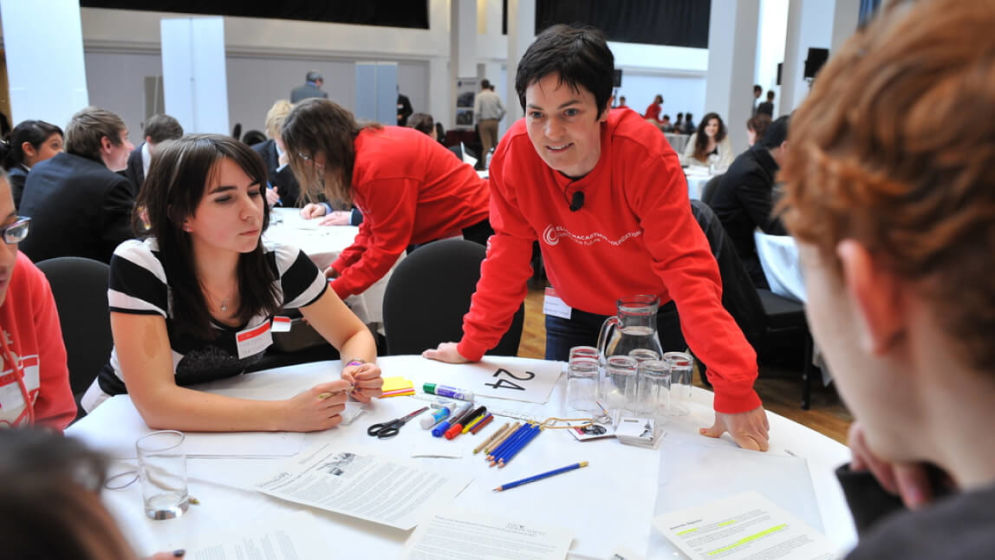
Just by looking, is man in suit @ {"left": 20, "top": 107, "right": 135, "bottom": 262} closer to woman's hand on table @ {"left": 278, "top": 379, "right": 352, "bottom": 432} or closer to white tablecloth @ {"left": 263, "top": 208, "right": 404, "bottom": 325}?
white tablecloth @ {"left": 263, "top": 208, "right": 404, "bottom": 325}

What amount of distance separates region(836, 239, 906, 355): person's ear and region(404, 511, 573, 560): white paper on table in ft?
2.37

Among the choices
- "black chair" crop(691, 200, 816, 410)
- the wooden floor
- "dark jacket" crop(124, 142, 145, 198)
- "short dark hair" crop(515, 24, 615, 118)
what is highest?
"short dark hair" crop(515, 24, 615, 118)

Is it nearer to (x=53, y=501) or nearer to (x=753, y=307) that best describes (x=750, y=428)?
(x=53, y=501)

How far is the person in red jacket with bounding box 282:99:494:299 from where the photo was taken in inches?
114

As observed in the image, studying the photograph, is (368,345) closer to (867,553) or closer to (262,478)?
(262,478)

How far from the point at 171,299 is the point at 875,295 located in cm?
160

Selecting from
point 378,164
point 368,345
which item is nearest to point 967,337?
point 368,345

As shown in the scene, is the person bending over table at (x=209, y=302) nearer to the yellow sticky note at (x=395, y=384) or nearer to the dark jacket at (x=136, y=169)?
the yellow sticky note at (x=395, y=384)

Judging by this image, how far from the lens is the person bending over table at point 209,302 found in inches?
59.2

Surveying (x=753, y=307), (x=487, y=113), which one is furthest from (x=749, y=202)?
(x=487, y=113)

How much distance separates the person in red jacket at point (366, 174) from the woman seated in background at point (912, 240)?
8.32 ft

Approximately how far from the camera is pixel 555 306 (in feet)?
6.88

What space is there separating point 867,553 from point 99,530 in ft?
1.41

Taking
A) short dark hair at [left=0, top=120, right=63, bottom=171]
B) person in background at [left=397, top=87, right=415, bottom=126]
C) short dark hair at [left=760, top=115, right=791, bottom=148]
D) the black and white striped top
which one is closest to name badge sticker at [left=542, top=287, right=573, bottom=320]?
the black and white striped top
